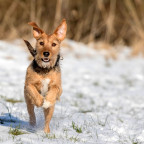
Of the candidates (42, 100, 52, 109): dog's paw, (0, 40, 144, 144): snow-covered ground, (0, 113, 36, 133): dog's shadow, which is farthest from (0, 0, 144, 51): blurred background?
(42, 100, 52, 109): dog's paw

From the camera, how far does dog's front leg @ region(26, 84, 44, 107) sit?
3.76 meters

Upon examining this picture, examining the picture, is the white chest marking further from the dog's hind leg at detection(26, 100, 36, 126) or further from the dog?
the dog's hind leg at detection(26, 100, 36, 126)

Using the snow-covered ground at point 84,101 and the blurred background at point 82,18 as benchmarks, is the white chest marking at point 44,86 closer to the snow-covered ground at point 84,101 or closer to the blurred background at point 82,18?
the snow-covered ground at point 84,101

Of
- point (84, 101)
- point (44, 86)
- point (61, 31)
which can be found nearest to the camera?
point (44, 86)

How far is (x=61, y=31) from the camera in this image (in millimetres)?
4055

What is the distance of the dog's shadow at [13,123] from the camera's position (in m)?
4.00

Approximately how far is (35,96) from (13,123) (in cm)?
61

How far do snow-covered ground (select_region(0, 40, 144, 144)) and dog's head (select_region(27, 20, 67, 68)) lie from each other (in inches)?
29.6

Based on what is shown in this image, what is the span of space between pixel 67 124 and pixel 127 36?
11.9 m

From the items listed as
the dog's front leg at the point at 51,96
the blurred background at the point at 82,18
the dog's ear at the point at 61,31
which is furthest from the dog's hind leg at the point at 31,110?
the blurred background at the point at 82,18

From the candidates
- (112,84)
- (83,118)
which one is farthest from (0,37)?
(83,118)

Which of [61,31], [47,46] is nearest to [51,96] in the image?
[47,46]

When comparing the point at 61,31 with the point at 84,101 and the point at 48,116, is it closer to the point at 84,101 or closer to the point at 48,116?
the point at 48,116

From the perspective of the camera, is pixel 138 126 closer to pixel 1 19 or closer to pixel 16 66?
pixel 16 66
